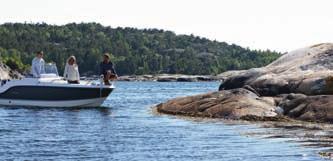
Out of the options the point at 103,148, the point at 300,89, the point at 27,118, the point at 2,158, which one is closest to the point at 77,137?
the point at 103,148

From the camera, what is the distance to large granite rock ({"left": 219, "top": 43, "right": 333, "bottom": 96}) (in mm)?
31302

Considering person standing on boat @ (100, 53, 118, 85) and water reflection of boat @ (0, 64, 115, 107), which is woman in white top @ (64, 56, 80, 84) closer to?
water reflection of boat @ (0, 64, 115, 107)

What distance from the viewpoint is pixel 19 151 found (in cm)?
2106

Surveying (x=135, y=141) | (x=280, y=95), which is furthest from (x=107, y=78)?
(x=135, y=141)

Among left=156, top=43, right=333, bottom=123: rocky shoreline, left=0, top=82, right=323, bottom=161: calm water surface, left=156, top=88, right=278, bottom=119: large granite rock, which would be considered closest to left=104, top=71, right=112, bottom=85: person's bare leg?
left=156, top=43, right=333, bottom=123: rocky shoreline

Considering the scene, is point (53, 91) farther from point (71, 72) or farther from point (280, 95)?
point (280, 95)

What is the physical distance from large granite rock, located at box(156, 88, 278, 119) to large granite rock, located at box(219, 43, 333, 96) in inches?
61.1

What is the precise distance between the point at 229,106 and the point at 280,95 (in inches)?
95.0

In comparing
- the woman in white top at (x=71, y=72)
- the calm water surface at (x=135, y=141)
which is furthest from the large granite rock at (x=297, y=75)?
the woman in white top at (x=71, y=72)

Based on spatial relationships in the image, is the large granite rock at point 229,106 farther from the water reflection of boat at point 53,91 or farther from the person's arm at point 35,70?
the person's arm at point 35,70

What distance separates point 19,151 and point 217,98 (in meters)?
13.6

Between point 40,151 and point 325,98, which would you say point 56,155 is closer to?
point 40,151

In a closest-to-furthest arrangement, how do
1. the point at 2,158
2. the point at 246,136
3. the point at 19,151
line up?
the point at 2,158 → the point at 19,151 → the point at 246,136

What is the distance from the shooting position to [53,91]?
40375 mm
